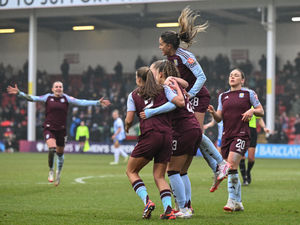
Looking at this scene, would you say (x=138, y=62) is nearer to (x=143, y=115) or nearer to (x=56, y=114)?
(x=56, y=114)

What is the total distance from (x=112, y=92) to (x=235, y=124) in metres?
32.9

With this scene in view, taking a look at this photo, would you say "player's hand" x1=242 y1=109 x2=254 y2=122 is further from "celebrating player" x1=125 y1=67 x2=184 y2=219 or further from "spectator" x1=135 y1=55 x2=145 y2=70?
"spectator" x1=135 y1=55 x2=145 y2=70

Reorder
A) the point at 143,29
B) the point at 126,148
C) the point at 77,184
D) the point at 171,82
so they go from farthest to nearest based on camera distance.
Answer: the point at 143,29 < the point at 126,148 < the point at 77,184 < the point at 171,82

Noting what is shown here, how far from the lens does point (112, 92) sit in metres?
42.9

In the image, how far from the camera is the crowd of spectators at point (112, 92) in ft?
124

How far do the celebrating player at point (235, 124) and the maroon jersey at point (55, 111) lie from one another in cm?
626

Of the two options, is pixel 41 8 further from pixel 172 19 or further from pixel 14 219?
pixel 14 219

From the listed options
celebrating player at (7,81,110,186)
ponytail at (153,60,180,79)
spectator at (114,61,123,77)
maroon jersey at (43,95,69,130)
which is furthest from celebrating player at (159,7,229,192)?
spectator at (114,61,123,77)

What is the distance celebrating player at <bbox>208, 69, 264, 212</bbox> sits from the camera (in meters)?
10.1

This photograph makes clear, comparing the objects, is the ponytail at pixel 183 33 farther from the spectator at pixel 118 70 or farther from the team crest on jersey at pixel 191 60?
the spectator at pixel 118 70

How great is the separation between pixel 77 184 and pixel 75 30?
33.7m

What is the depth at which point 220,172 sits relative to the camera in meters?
9.70

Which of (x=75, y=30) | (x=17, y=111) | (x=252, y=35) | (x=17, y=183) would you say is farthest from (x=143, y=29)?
(x=17, y=183)

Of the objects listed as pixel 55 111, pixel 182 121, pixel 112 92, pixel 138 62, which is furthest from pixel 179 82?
pixel 138 62
